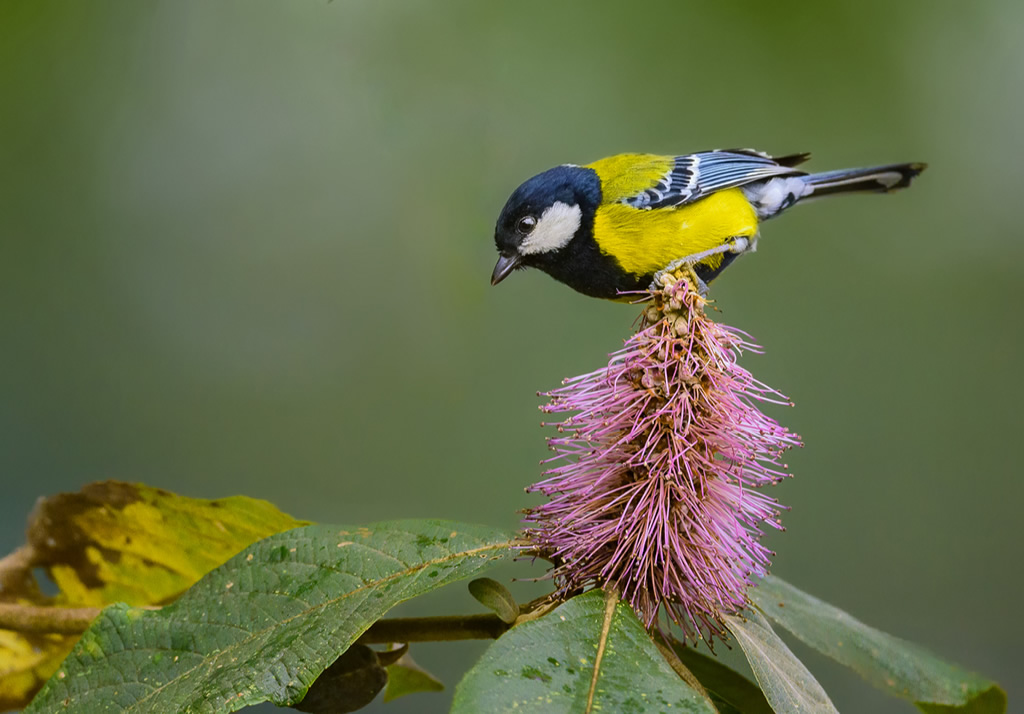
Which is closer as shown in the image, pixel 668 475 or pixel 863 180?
pixel 668 475

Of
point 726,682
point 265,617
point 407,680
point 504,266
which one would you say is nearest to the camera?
point 265,617

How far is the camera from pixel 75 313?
2279 millimetres

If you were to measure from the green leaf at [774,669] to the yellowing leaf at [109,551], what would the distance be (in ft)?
1.66

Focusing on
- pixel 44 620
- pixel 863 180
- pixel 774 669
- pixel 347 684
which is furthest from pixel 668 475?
pixel 863 180

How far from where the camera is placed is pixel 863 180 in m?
1.36

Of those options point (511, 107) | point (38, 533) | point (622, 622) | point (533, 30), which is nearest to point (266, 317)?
point (511, 107)

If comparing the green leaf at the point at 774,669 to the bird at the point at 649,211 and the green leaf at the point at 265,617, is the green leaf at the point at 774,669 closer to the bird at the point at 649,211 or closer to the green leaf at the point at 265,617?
the green leaf at the point at 265,617

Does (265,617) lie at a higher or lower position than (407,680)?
higher

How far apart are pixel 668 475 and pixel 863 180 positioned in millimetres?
858

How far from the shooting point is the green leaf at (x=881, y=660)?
2.71ft

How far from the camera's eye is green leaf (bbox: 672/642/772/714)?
0.80m

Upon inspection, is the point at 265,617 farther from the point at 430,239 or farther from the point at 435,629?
the point at 430,239

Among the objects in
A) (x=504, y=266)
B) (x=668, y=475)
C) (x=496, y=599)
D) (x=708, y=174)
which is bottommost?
(x=496, y=599)

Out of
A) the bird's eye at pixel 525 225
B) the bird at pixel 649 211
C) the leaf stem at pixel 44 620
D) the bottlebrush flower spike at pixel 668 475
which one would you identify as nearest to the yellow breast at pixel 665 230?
the bird at pixel 649 211
